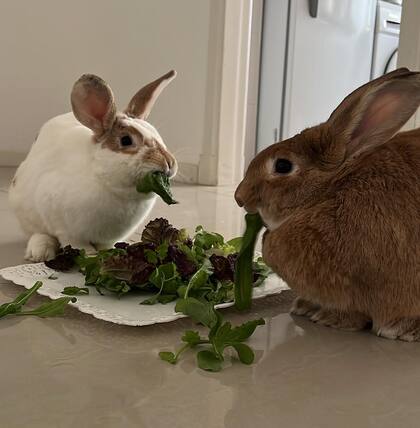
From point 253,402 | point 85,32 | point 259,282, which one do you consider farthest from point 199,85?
point 253,402

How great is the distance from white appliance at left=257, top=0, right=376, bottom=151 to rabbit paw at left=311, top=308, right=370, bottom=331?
2567mm

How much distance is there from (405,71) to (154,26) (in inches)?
84.8

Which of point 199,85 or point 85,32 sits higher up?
point 85,32

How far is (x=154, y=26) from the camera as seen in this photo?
2.85 meters

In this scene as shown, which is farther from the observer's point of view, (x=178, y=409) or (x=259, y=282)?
(x=259, y=282)

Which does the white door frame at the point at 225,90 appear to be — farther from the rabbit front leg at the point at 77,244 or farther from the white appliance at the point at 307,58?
the rabbit front leg at the point at 77,244

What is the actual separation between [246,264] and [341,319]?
162 mm

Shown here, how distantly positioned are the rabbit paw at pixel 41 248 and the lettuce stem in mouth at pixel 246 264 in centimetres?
47

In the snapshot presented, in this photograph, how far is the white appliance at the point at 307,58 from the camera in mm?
3420

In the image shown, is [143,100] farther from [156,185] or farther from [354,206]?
[354,206]

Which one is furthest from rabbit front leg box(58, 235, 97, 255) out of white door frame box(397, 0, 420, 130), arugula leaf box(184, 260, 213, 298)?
white door frame box(397, 0, 420, 130)

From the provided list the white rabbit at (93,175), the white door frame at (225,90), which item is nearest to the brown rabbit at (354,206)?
the white rabbit at (93,175)

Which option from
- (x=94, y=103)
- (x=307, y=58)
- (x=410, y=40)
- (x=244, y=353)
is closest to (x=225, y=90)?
(x=307, y=58)

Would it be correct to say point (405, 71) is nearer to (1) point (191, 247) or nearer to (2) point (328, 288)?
(2) point (328, 288)
